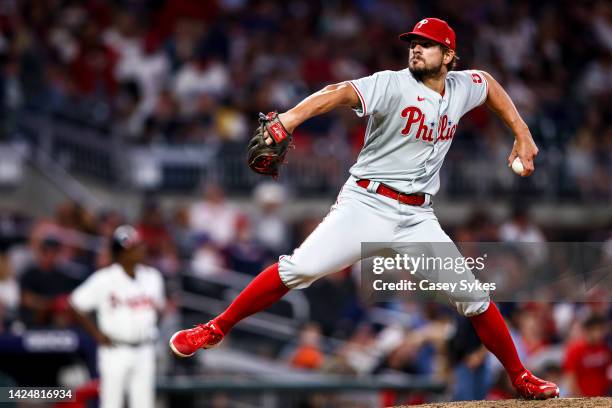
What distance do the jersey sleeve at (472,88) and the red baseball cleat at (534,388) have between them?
1.42 metres

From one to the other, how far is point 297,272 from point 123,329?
145 inches

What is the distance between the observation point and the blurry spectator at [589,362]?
9547 millimetres

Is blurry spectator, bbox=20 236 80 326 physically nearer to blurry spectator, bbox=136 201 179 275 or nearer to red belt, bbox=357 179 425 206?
blurry spectator, bbox=136 201 179 275

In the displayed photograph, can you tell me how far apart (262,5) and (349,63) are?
4.73ft

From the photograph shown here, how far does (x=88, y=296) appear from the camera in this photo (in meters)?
9.14

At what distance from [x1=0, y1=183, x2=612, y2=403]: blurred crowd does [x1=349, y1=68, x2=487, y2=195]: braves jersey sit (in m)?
3.38

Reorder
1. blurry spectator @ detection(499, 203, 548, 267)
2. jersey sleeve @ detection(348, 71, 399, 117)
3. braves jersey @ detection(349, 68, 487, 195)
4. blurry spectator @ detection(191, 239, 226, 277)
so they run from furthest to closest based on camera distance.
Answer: blurry spectator @ detection(499, 203, 548, 267), blurry spectator @ detection(191, 239, 226, 277), braves jersey @ detection(349, 68, 487, 195), jersey sleeve @ detection(348, 71, 399, 117)

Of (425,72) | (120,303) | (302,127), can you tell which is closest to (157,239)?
(120,303)

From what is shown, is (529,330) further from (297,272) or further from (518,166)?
(297,272)

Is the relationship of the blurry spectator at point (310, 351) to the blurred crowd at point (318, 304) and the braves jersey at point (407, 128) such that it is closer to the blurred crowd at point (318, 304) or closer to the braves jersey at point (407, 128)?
the blurred crowd at point (318, 304)

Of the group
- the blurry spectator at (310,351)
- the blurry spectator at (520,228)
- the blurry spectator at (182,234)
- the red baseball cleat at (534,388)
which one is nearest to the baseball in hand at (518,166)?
the red baseball cleat at (534,388)

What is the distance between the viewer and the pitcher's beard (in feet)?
18.9

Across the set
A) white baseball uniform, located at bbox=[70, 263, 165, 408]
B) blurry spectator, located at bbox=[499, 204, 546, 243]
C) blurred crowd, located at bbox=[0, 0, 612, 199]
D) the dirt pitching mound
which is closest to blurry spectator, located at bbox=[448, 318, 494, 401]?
white baseball uniform, located at bbox=[70, 263, 165, 408]

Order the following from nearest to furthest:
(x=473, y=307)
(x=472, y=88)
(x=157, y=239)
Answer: (x=473, y=307) < (x=472, y=88) < (x=157, y=239)
